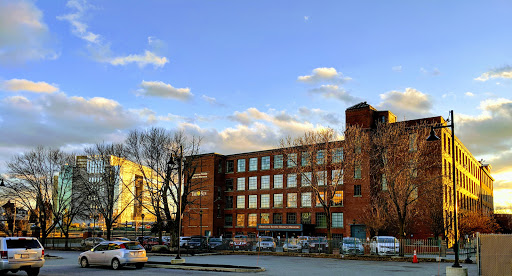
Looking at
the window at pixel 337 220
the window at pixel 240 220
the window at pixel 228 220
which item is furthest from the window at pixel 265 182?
the window at pixel 337 220

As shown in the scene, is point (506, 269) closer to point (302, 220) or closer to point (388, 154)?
point (388, 154)

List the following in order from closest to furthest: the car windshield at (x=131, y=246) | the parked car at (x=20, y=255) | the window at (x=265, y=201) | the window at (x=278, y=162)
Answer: the parked car at (x=20, y=255), the car windshield at (x=131, y=246), the window at (x=278, y=162), the window at (x=265, y=201)

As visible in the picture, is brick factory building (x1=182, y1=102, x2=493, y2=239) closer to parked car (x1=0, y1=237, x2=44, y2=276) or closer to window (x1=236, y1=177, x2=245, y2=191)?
window (x1=236, y1=177, x2=245, y2=191)

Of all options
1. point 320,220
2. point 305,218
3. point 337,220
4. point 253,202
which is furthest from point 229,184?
point 337,220

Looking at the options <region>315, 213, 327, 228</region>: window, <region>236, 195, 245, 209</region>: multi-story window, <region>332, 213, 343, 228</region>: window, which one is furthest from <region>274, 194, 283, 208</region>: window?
Answer: <region>332, 213, 343, 228</region>: window

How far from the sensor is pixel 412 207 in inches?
1998

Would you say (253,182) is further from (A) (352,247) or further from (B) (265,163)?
(A) (352,247)

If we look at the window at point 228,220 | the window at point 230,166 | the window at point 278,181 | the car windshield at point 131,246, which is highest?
the window at point 230,166

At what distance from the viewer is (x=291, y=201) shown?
260ft

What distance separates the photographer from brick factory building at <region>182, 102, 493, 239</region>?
221 feet

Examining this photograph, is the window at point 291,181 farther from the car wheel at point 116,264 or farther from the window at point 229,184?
the car wheel at point 116,264

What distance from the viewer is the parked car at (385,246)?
4079cm

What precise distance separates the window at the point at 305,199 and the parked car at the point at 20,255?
192 feet

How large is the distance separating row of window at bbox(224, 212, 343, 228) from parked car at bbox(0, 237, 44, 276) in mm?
55303
